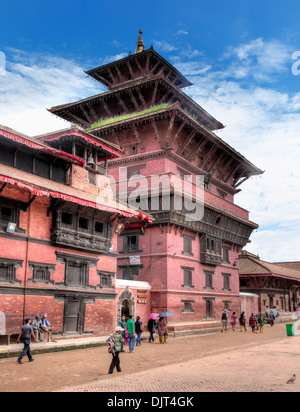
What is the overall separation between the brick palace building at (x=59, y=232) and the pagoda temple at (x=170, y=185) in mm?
3475

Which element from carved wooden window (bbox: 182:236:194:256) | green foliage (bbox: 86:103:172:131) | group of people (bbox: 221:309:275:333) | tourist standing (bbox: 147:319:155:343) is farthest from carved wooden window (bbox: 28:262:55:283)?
group of people (bbox: 221:309:275:333)

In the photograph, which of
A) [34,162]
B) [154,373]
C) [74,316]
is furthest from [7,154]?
[154,373]

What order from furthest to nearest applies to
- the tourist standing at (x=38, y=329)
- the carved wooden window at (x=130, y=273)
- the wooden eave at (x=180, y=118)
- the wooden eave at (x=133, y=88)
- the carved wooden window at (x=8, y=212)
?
1. the wooden eave at (x=133, y=88)
2. the carved wooden window at (x=130, y=273)
3. the wooden eave at (x=180, y=118)
4. the tourist standing at (x=38, y=329)
5. the carved wooden window at (x=8, y=212)

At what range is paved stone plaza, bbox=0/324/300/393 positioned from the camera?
1039cm

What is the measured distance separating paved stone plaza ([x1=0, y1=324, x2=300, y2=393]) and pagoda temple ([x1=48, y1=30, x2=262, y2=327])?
33.1 feet

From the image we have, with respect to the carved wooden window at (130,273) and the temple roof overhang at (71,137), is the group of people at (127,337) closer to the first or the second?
the carved wooden window at (130,273)

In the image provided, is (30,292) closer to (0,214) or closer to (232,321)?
(0,214)

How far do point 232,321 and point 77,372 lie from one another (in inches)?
908

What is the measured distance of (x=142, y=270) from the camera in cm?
3056

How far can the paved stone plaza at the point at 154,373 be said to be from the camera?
10.4 m

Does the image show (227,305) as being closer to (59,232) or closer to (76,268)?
(76,268)

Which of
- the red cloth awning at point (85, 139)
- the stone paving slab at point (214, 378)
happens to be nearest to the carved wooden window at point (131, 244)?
the red cloth awning at point (85, 139)

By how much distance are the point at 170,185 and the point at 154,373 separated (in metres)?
18.3

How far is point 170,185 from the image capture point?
2967 centimetres
